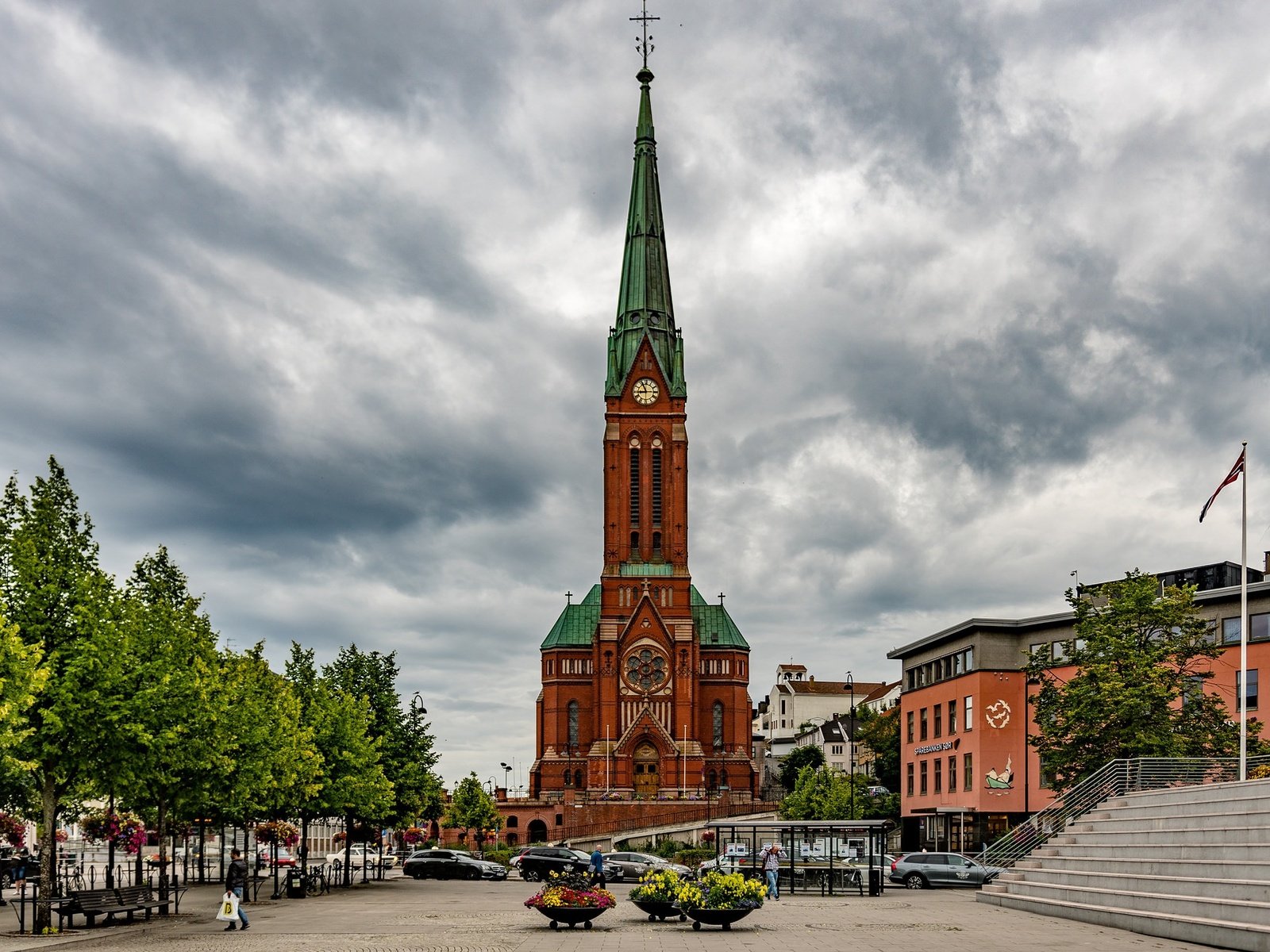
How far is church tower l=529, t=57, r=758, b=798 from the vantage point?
111 meters

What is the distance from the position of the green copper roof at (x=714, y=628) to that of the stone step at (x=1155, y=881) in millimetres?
82188

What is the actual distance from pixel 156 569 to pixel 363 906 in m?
11.1

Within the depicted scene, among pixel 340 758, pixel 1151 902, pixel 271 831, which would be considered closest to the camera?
pixel 1151 902

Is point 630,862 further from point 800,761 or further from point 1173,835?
point 800,761

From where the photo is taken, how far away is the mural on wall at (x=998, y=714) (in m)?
69.6

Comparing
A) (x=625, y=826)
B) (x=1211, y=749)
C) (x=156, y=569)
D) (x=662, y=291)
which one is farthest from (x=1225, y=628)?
(x=662, y=291)

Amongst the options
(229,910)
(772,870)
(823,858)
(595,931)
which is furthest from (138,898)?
(823,858)

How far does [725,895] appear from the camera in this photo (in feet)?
97.7

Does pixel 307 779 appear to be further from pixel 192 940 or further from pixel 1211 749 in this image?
pixel 1211 749

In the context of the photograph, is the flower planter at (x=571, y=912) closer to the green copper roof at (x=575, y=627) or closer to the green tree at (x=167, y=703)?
the green tree at (x=167, y=703)

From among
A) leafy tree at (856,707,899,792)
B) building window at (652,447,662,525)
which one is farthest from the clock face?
leafy tree at (856,707,899,792)

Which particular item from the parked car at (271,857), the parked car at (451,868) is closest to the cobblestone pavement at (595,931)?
the parked car at (451,868)

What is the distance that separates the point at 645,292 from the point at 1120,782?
85.6 meters

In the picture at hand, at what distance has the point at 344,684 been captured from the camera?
2322 inches
